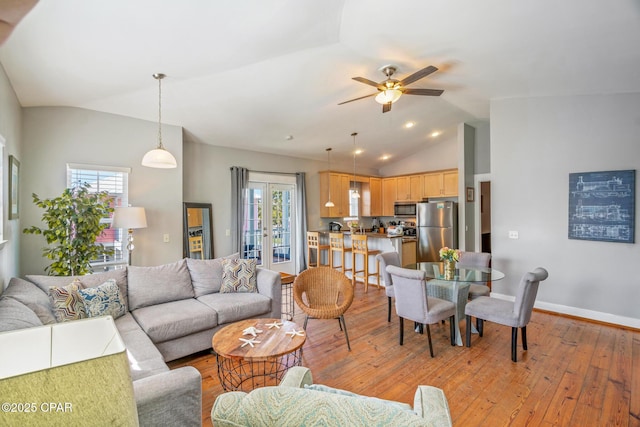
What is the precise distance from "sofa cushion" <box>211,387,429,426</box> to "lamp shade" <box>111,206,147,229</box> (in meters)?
3.55

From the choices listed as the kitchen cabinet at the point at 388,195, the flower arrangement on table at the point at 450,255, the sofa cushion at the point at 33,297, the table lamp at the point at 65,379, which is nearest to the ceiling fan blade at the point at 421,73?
the flower arrangement on table at the point at 450,255

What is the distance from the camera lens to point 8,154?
9.25 ft

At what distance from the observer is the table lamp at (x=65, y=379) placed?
1.37 ft

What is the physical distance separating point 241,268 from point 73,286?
5.13 feet

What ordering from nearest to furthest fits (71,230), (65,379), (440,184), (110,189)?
(65,379)
(71,230)
(110,189)
(440,184)

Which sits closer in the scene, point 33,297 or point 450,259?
point 33,297

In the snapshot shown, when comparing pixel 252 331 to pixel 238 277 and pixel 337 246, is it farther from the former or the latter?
pixel 337 246

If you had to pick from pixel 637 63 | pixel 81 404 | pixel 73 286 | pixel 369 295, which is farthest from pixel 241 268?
pixel 637 63

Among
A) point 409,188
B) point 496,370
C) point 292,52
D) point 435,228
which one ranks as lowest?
point 496,370

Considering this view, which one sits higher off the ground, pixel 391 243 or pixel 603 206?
pixel 603 206

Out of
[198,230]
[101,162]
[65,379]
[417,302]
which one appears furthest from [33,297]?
[417,302]

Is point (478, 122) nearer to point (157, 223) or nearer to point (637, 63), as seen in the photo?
point (637, 63)

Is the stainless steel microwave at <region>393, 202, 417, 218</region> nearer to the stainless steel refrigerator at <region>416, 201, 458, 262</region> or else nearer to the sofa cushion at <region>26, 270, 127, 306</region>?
the stainless steel refrigerator at <region>416, 201, 458, 262</region>

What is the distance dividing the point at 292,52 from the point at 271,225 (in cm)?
401
